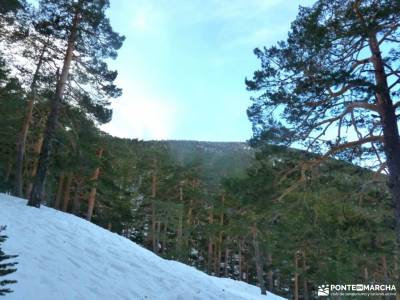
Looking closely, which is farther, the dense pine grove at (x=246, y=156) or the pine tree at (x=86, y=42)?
the pine tree at (x=86, y=42)

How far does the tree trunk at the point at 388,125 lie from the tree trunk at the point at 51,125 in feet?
42.1

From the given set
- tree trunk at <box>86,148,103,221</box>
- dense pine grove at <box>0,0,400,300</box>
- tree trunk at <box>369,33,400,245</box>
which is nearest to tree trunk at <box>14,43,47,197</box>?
dense pine grove at <box>0,0,400,300</box>

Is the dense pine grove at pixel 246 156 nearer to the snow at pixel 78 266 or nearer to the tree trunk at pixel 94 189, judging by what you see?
the tree trunk at pixel 94 189

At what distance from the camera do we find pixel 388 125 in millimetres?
8398

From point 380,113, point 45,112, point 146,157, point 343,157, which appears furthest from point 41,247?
point 146,157

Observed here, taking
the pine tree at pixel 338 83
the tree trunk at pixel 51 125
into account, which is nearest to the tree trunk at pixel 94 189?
the tree trunk at pixel 51 125

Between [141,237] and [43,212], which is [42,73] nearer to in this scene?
[43,212]

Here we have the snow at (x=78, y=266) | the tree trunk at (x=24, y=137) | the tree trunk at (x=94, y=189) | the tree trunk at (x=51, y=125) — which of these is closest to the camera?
the snow at (x=78, y=266)

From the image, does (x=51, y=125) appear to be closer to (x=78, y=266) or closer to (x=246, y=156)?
(x=78, y=266)

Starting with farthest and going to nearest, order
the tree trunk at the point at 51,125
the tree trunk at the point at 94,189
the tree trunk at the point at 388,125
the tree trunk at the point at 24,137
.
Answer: the tree trunk at the point at 94,189, the tree trunk at the point at 24,137, the tree trunk at the point at 51,125, the tree trunk at the point at 388,125

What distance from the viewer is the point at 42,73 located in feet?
57.1

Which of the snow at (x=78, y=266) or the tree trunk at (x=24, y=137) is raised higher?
the tree trunk at (x=24, y=137)

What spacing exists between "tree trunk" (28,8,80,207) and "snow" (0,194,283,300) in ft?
2.42

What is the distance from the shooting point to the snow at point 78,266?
8026 mm
